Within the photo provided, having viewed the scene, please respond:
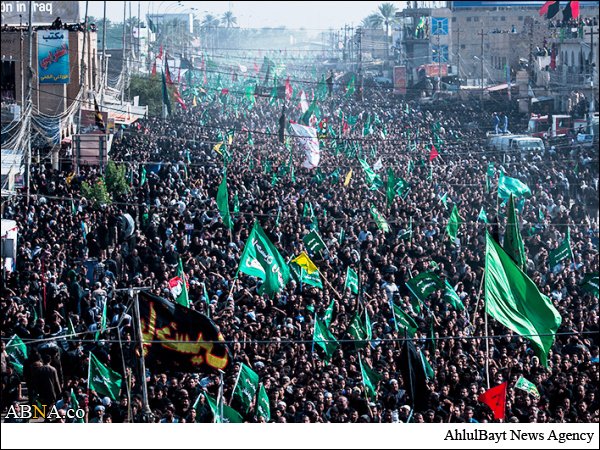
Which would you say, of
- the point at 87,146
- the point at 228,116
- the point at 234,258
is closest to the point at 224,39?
the point at 228,116

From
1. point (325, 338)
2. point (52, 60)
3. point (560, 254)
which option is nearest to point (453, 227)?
point (560, 254)

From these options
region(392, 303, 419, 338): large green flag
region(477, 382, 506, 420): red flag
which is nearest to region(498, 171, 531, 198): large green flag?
region(392, 303, 419, 338): large green flag

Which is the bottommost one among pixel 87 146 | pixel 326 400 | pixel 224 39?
pixel 326 400

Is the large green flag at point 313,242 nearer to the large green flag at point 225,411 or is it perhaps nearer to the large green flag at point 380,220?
the large green flag at point 380,220

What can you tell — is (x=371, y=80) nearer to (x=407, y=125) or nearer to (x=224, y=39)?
(x=407, y=125)

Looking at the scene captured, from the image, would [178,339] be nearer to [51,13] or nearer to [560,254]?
[560,254]
